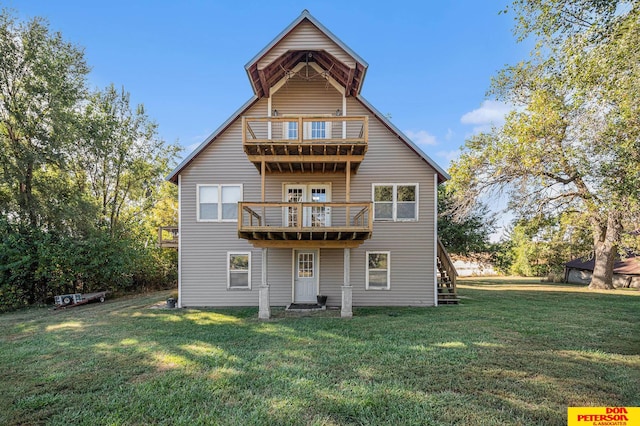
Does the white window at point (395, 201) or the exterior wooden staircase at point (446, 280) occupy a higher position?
the white window at point (395, 201)

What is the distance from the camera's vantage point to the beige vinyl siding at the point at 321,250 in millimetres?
11508

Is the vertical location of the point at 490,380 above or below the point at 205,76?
below

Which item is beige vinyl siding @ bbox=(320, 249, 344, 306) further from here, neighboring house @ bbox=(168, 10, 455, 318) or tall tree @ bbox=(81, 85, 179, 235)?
tall tree @ bbox=(81, 85, 179, 235)

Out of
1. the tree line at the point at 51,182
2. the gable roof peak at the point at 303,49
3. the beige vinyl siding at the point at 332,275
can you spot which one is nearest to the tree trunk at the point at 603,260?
the beige vinyl siding at the point at 332,275

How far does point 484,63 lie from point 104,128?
23.4m

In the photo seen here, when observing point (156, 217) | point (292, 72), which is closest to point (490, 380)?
point (292, 72)

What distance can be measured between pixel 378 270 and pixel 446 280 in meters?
3.22

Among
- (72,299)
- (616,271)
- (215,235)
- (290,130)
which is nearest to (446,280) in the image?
(290,130)

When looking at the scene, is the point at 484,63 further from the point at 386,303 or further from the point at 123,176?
the point at 123,176

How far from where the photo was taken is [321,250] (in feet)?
38.2

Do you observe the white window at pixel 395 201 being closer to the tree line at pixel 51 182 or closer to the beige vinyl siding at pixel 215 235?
the beige vinyl siding at pixel 215 235

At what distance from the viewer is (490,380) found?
4.73 metres

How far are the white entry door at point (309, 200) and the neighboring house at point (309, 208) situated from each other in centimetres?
4

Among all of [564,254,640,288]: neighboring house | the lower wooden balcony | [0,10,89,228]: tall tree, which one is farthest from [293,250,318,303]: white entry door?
[564,254,640,288]: neighboring house
